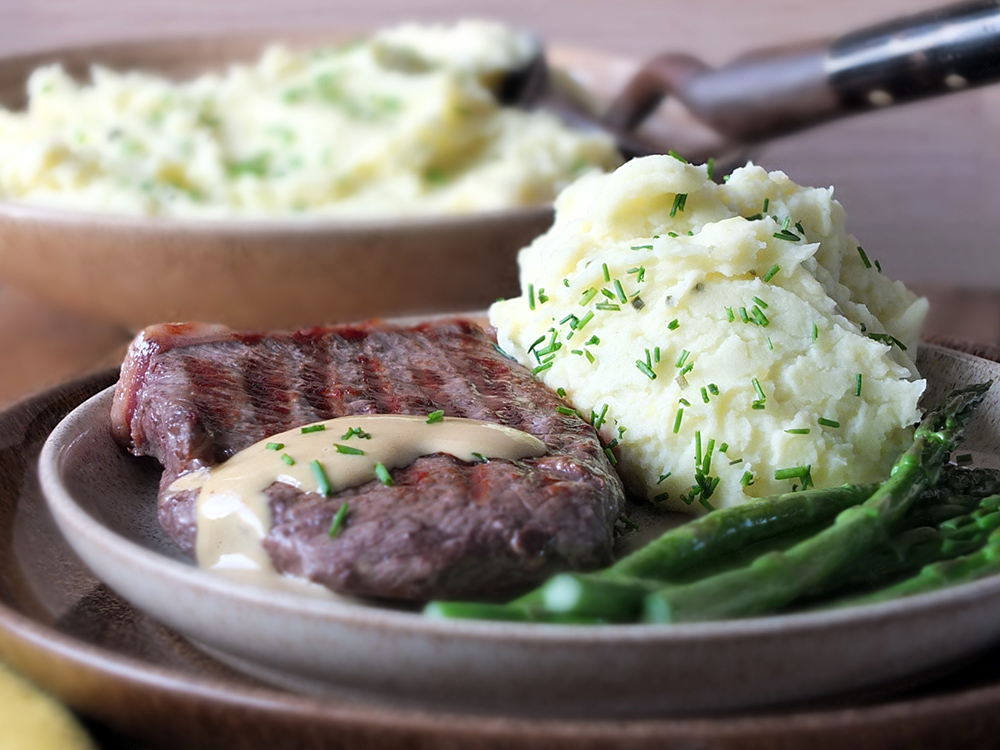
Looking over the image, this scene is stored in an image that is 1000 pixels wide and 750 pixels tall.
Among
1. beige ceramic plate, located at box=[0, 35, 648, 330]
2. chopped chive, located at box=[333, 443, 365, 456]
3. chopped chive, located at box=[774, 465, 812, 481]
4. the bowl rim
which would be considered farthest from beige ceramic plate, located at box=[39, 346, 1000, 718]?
beige ceramic plate, located at box=[0, 35, 648, 330]

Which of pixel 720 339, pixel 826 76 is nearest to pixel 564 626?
pixel 720 339

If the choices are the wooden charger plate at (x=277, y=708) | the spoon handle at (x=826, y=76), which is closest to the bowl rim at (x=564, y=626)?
the wooden charger plate at (x=277, y=708)

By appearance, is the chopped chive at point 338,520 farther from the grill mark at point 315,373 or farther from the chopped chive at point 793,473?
the chopped chive at point 793,473

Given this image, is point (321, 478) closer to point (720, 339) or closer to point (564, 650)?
point (564, 650)

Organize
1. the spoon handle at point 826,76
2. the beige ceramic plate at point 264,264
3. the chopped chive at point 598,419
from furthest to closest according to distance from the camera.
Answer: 1. the beige ceramic plate at point 264,264
2. the spoon handle at point 826,76
3. the chopped chive at point 598,419

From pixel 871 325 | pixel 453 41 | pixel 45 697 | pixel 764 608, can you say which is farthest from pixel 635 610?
pixel 453 41

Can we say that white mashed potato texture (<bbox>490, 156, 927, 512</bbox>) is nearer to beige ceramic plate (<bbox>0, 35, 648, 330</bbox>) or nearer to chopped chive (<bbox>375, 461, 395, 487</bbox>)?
chopped chive (<bbox>375, 461, 395, 487</bbox>)

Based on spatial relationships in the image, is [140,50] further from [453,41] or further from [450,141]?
[450,141]
